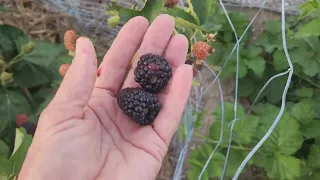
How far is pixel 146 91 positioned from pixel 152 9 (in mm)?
170

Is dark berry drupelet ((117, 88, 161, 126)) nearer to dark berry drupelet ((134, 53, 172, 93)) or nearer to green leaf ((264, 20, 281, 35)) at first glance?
dark berry drupelet ((134, 53, 172, 93))

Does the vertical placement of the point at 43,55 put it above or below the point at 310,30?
below

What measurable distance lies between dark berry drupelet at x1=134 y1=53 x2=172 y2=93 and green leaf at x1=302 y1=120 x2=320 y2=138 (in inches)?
19.4

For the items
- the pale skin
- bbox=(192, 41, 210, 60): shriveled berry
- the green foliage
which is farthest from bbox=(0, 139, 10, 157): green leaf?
bbox=(192, 41, 210, 60): shriveled berry

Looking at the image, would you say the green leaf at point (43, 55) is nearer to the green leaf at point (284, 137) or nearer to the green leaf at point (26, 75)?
the green leaf at point (26, 75)

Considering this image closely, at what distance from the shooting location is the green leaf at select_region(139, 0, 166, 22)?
1.04 m

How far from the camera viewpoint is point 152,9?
1070 mm

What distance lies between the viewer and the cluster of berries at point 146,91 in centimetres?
103

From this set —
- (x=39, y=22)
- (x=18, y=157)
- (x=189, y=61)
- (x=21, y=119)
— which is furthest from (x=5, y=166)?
(x=39, y=22)

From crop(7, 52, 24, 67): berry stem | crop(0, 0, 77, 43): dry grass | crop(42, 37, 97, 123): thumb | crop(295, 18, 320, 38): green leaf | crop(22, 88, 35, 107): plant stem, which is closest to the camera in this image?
crop(42, 37, 97, 123): thumb

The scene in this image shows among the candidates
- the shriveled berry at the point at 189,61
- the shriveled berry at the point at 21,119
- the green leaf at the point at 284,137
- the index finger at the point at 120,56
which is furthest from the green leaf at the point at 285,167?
the shriveled berry at the point at 21,119

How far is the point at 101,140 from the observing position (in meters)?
1.05

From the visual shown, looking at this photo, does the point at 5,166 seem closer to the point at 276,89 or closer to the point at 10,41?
the point at 10,41

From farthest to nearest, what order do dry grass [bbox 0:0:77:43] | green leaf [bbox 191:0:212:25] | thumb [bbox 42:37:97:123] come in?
1. dry grass [bbox 0:0:77:43]
2. green leaf [bbox 191:0:212:25]
3. thumb [bbox 42:37:97:123]
